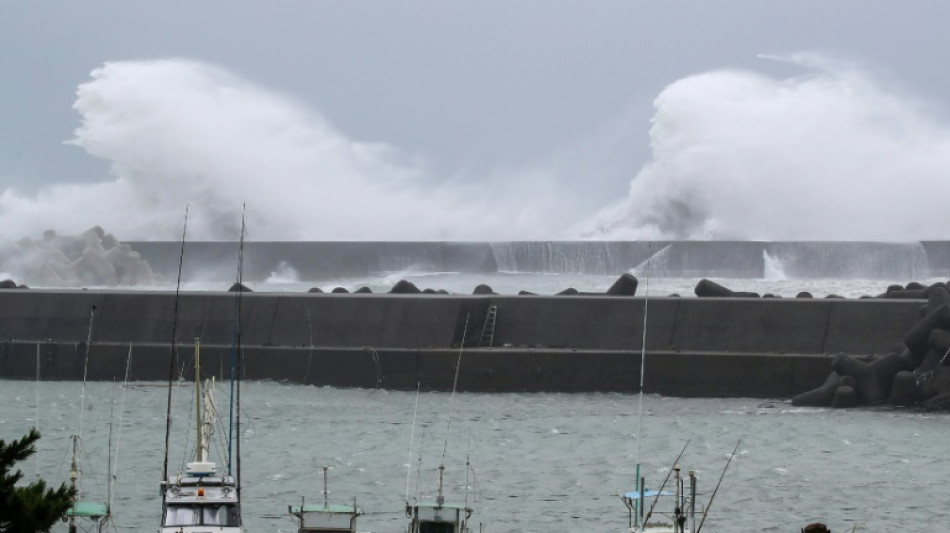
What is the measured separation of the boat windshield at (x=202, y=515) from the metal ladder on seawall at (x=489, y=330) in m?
12.8

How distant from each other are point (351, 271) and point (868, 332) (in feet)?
116

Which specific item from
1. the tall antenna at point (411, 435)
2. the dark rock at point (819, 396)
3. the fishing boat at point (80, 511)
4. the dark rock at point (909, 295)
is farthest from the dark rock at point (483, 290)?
the fishing boat at point (80, 511)

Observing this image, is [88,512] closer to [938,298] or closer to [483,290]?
[938,298]

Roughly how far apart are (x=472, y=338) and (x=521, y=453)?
6.66 m

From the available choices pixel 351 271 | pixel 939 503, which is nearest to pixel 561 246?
pixel 351 271

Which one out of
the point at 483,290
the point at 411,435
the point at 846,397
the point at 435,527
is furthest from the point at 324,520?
the point at 483,290

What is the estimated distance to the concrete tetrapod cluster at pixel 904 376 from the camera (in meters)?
21.6

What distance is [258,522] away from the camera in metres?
15.0

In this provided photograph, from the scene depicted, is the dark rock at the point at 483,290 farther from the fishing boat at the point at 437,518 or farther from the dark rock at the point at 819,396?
the fishing boat at the point at 437,518

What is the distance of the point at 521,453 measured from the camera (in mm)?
18875

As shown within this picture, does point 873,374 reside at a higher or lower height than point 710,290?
lower

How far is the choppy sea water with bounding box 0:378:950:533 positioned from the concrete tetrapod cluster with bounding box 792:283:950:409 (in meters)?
0.29

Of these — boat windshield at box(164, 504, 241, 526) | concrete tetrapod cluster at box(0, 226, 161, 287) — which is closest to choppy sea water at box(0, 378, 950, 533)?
boat windshield at box(164, 504, 241, 526)

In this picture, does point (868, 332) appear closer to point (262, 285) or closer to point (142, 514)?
point (142, 514)
